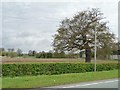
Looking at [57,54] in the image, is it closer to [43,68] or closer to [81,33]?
[81,33]

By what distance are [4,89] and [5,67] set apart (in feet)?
46.2

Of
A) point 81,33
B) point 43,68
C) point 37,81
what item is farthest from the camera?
point 81,33

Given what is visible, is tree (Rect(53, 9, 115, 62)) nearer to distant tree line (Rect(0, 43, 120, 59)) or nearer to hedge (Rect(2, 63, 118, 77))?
distant tree line (Rect(0, 43, 120, 59))

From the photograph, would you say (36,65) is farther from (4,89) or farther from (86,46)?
(86,46)

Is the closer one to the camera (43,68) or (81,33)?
(43,68)

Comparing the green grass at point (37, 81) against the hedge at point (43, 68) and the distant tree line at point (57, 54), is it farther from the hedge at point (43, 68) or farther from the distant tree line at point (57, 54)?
the distant tree line at point (57, 54)

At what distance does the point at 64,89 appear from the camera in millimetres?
14734

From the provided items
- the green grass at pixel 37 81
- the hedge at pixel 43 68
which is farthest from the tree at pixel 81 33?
the green grass at pixel 37 81

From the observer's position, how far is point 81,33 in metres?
51.6

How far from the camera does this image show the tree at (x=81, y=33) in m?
51.8

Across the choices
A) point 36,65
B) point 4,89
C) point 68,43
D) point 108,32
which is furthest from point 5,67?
point 108,32

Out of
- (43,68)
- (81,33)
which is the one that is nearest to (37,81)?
(43,68)

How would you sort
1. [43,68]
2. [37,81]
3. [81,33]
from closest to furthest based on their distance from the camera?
[37,81], [43,68], [81,33]

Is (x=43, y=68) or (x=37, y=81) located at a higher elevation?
(x=43, y=68)
